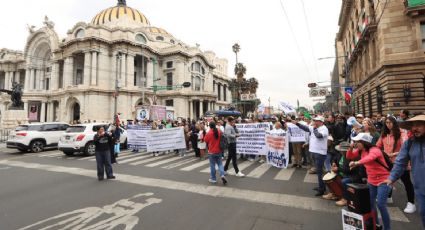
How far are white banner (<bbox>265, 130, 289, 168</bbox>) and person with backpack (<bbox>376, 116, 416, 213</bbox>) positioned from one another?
11.8ft

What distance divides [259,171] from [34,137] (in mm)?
13690

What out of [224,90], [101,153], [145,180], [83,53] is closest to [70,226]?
[145,180]

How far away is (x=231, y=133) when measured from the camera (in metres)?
7.96

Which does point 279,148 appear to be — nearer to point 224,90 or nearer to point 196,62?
point 196,62

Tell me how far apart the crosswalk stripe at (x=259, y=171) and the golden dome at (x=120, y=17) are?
176ft

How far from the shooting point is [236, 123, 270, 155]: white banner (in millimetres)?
10273

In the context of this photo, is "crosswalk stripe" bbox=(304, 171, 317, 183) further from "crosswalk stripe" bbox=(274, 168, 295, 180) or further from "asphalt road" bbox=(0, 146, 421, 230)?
"crosswalk stripe" bbox=(274, 168, 295, 180)

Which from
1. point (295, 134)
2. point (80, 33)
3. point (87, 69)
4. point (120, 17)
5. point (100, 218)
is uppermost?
point (120, 17)

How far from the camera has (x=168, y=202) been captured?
5.24 m

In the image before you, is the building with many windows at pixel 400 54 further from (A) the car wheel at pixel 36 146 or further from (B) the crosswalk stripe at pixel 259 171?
(A) the car wheel at pixel 36 146

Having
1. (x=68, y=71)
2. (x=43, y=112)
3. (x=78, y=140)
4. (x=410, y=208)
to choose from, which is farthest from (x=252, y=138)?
(x=43, y=112)

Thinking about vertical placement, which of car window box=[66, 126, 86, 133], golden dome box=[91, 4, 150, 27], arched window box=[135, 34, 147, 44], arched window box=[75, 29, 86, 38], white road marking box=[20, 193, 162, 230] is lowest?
white road marking box=[20, 193, 162, 230]

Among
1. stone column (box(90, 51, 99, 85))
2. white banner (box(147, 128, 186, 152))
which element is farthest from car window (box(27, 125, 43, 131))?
stone column (box(90, 51, 99, 85))

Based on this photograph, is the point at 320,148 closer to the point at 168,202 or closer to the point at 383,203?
the point at 383,203
